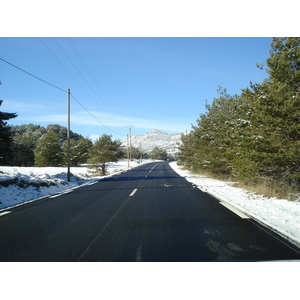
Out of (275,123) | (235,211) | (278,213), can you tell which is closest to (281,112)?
(275,123)

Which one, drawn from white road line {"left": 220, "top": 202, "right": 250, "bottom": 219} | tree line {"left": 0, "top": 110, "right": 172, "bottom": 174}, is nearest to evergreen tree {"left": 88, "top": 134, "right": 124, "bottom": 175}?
tree line {"left": 0, "top": 110, "right": 172, "bottom": 174}

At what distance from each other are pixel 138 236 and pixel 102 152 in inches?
865

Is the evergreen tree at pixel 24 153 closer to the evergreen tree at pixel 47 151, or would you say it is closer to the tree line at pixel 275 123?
the evergreen tree at pixel 47 151

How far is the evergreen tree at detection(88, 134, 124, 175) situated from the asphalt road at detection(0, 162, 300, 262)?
18.6 metres

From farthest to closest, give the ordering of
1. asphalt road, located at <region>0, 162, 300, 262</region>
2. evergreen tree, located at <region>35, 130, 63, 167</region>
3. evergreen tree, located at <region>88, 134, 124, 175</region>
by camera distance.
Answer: evergreen tree, located at <region>35, 130, 63, 167</region> < evergreen tree, located at <region>88, 134, 124, 175</region> < asphalt road, located at <region>0, 162, 300, 262</region>

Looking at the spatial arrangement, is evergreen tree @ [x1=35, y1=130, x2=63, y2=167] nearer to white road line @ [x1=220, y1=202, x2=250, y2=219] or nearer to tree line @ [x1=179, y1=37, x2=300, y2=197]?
tree line @ [x1=179, y1=37, x2=300, y2=197]

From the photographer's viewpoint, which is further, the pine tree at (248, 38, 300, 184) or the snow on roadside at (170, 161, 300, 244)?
the pine tree at (248, 38, 300, 184)

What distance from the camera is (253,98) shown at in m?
9.23

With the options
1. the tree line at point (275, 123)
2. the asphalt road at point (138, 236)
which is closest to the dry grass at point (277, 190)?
the tree line at point (275, 123)

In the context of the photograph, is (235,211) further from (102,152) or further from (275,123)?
(102,152)

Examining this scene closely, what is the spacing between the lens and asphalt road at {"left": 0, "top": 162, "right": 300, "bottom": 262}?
3363mm

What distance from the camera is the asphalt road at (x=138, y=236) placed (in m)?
3.36
